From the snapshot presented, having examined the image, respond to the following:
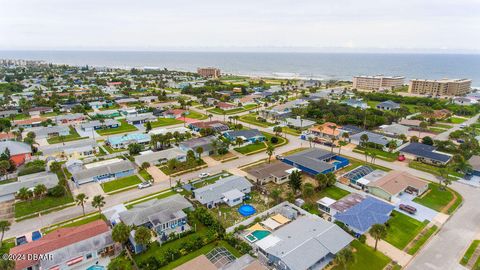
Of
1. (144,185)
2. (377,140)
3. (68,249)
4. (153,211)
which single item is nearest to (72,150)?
(144,185)

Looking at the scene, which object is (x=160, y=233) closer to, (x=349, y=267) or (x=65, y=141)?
(x=349, y=267)

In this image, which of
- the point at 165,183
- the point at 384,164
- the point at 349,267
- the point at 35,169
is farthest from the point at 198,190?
the point at 384,164

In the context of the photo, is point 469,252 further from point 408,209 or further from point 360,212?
point 360,212

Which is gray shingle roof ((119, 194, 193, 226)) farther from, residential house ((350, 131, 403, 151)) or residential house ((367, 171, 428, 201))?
residential house ((350, 131, 403, 151))

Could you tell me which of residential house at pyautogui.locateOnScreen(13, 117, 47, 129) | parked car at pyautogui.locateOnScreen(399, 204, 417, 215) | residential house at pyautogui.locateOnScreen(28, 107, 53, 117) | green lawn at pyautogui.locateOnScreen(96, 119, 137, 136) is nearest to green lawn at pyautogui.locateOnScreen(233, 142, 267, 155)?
parked car at pyautogui.locateOnScreen(399, 204, 417, 215)

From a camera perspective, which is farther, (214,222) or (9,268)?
(214,222)

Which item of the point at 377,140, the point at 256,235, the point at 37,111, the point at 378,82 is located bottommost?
the point at 256,235
